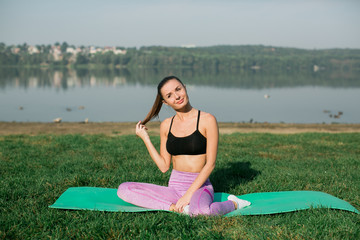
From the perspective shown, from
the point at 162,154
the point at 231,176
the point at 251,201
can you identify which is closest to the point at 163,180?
the point at 231,176

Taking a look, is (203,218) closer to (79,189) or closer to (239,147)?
(79,189)

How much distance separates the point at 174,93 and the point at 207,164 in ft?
2.89

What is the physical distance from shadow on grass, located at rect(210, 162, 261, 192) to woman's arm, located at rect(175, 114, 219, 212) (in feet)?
4.53

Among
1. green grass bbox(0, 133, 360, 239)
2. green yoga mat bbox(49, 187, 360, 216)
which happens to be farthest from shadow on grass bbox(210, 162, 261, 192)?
green yoga mat bbox(49, 187, 360, 216)

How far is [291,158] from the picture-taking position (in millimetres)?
8008

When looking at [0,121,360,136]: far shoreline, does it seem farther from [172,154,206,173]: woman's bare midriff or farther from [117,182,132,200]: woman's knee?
[172,154,206,173]: woman's bare midriff

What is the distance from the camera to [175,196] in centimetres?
433

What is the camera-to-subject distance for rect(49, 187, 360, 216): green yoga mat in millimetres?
4188

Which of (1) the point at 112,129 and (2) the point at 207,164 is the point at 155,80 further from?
(2) the point at 207,164

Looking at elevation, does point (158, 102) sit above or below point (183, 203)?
above

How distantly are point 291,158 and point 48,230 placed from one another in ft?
18.7

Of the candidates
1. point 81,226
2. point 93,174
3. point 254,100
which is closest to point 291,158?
point 93,174

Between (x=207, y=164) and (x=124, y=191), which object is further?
(x=124, y=191)

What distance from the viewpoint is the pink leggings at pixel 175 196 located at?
4.03 metres
